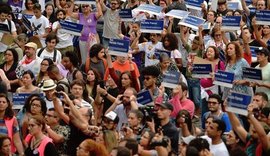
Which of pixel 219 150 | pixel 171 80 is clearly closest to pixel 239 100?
pixel 219 150

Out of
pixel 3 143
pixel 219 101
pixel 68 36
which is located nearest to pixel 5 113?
pixel 3 143

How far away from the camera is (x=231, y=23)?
68.8ft

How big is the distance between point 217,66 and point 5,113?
4.38 meters

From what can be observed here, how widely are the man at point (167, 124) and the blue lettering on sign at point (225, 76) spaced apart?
1414mm

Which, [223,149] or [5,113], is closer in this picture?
[223,149]

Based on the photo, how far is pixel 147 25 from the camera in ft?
70.1

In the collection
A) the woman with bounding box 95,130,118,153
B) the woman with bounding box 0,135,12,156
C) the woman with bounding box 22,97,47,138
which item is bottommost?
the woman with bounding box 95,130,118,153

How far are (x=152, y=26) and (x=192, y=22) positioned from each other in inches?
32.9

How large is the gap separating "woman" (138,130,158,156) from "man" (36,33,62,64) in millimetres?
5810

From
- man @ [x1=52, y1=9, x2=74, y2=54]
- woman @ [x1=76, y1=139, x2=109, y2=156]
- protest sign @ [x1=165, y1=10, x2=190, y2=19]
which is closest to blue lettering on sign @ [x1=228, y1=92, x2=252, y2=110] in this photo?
woman @ [x1=76, y1=139, x2=109, y2=156]

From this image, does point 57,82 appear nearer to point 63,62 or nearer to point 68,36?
point 63,62

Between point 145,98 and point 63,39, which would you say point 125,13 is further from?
point 145,98

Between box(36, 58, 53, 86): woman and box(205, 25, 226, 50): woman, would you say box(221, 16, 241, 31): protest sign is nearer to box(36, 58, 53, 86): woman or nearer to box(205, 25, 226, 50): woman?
box(205, 25, 226, 50): woman

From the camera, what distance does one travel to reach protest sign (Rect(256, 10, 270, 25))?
20891mm
